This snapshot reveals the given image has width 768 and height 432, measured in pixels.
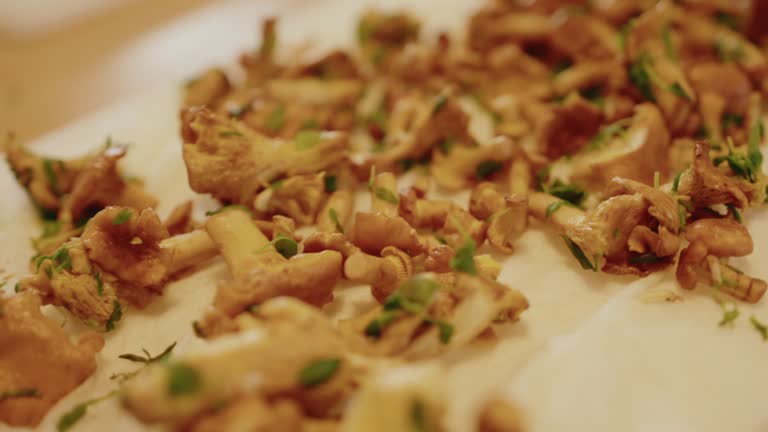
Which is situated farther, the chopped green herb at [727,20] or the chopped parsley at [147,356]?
the chopped green herb at [727,20]

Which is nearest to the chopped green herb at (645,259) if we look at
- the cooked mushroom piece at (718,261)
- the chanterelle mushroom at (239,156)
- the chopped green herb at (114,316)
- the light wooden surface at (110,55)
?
the cooked mushroom piece at (718,261)

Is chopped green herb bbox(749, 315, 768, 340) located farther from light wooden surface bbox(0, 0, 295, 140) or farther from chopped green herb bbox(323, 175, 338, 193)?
light wooden surface bbox(0, 0, 295, 140)

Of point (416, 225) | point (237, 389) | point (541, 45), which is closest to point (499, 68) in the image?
point (541, 45)

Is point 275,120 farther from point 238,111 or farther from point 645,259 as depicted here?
point 645,259

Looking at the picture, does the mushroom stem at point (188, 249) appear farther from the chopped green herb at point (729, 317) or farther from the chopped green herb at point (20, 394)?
the chopped green herb at point (729, 317)

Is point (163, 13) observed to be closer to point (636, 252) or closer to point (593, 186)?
point (593, 186)

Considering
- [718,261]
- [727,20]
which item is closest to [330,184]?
[718,261]

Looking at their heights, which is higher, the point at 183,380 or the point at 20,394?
the point at 183,380
